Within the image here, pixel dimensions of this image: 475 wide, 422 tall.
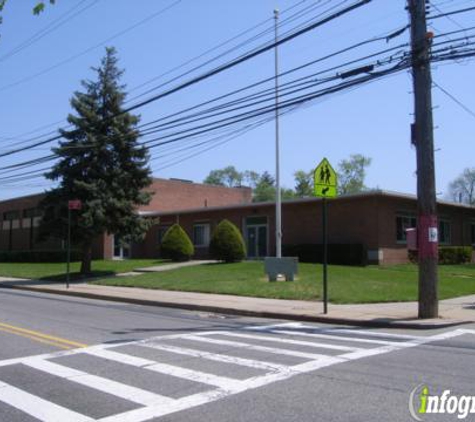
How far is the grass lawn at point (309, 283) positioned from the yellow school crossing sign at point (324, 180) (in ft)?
12.7

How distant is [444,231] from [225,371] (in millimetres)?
31996

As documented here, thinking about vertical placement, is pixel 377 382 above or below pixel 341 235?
below

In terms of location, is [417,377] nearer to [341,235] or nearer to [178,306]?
[178,306]

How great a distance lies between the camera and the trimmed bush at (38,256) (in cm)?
4400

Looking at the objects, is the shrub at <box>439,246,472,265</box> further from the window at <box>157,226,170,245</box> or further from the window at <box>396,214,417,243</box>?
the window at <box>157,226,170,245</box>

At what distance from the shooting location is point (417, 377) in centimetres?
755

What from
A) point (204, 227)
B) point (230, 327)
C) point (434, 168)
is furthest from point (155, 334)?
point (204, 227)

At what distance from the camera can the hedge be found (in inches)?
1196

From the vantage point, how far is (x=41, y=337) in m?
11.3

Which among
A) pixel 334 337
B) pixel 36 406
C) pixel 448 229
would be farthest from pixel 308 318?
pixel 448 229

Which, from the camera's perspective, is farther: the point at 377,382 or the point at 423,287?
the point at 423,287

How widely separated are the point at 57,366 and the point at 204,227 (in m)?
31.5

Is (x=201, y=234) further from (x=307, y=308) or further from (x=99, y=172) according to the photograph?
(x=307, y=308)

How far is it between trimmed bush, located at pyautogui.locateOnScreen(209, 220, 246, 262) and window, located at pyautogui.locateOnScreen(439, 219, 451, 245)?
13.3m
